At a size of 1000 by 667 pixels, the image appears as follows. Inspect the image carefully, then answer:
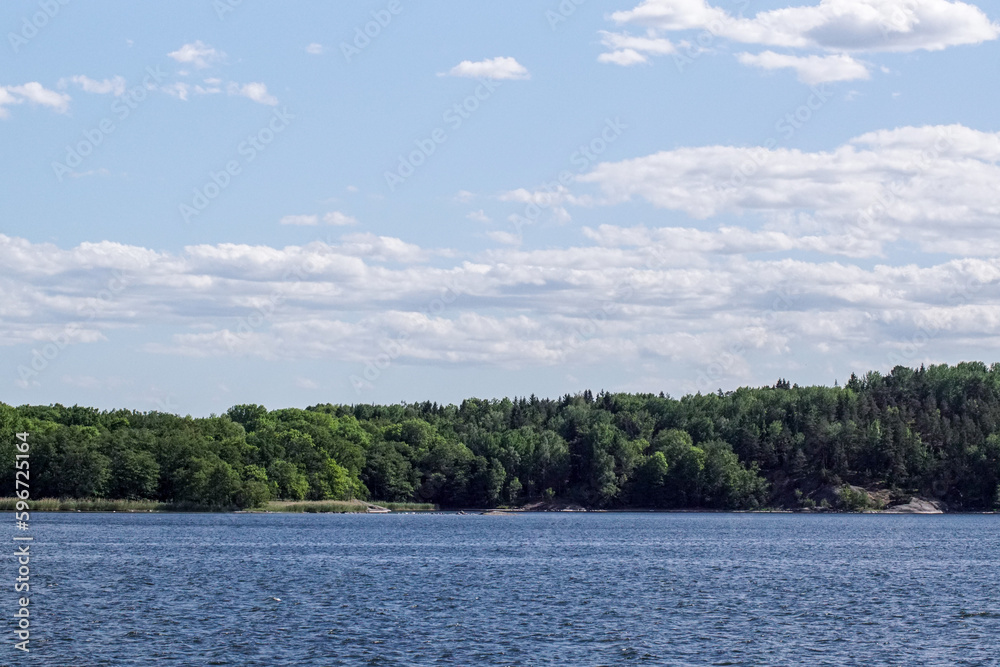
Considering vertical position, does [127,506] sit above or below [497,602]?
above

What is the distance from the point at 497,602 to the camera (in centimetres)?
6156

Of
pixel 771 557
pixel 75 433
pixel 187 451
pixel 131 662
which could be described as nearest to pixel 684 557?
pixel 771 557

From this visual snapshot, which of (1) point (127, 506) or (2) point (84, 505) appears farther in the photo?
(1) point (127, 506)

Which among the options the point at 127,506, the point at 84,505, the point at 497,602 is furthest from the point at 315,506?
the point at 497,602

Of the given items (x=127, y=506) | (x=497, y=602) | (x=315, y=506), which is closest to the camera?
(x=497, y=602)

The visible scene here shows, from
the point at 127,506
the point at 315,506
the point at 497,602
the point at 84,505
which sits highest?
the point at 84,505

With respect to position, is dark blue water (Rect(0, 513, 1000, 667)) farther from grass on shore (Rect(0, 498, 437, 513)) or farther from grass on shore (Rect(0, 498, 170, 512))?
grass on shore (Rect(0, 498, 437, 513))

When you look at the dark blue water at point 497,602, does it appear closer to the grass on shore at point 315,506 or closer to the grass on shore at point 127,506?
the grass on shore at point 127,506

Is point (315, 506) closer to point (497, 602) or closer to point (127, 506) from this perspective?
point (127, 506)

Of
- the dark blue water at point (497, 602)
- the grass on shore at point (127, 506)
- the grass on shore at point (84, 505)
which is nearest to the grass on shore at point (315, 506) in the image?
the grass on shore at point (127, 506)

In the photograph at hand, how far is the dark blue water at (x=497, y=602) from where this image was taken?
150 feet

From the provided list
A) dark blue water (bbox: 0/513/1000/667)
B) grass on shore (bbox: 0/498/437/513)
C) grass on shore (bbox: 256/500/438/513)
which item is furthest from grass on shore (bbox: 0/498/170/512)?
dark blue water (bbox: 0/513/1000/667)

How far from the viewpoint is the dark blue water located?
4566 cm

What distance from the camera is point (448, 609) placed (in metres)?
58.3
